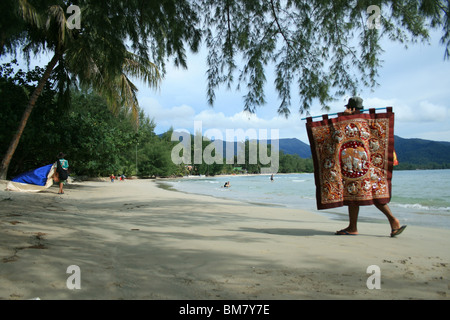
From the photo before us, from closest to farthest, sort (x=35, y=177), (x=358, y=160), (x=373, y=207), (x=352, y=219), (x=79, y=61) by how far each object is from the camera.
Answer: (x=358, y=160) → (x=352, y=219) → (x=79, y=61) → (x=373, y=207) → (x=35, y=177)

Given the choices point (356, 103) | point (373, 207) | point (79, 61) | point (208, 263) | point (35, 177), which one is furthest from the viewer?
point (35, 177)

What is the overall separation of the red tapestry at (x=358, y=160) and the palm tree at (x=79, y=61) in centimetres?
348

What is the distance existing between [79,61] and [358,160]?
6.51 meters

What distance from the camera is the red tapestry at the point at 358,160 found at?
14.0ft

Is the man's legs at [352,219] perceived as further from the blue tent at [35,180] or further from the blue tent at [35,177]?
the blue tent at [35,177]

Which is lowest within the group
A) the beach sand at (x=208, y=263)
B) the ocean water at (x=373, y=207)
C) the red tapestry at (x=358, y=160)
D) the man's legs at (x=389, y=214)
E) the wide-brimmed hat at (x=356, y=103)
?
the ocean water at (x=373, y=207)

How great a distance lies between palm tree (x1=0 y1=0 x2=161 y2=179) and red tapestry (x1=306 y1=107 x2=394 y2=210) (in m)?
3.48

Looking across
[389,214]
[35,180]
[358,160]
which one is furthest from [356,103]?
[35,180]

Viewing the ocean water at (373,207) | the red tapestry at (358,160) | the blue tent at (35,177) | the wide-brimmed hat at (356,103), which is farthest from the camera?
the blue tent at (35,177)

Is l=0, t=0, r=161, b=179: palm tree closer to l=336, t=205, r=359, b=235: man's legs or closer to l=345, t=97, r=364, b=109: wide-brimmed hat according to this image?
l=345, t=97, r=364, b=109: wide-brimmed hat

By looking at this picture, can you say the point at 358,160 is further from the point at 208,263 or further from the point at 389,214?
the point at 208,263

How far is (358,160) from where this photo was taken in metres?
4.29

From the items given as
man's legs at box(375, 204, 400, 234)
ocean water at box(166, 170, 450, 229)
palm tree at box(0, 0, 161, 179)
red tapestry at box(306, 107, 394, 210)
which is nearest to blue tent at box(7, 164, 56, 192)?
palm tree at box(0, 0, 161, 179)

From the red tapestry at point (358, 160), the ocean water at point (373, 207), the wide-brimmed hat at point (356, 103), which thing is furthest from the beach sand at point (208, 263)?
the ocean water at point (373, 207)
